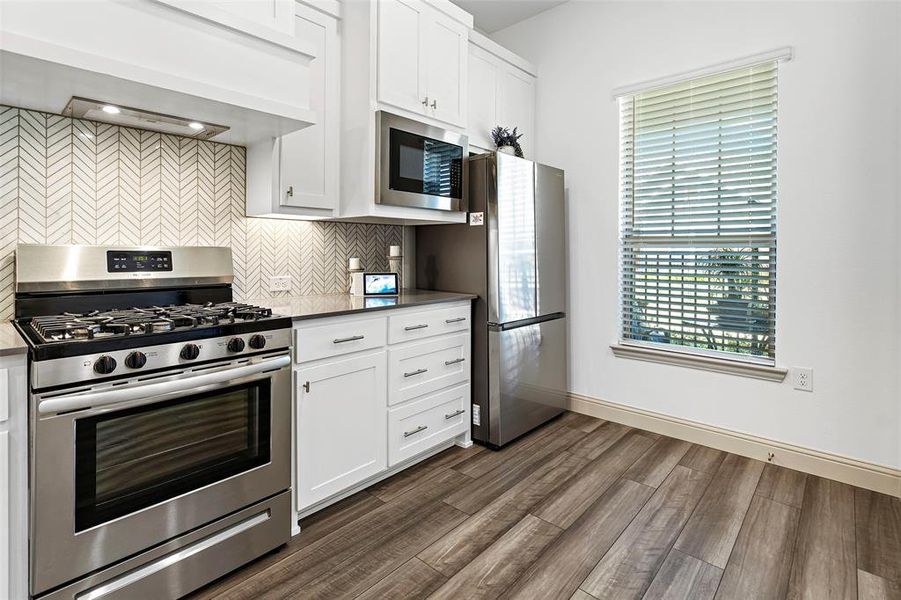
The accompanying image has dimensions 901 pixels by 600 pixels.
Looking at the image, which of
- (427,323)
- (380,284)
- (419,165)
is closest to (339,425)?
(427,323)

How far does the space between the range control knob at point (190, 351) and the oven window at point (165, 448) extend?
15 cm

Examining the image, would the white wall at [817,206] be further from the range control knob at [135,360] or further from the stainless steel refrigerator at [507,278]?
the range control knob at [135,360]

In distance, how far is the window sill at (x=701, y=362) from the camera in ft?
9.01

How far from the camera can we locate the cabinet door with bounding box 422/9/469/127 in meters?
2.72

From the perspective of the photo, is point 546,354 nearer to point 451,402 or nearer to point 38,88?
point 451,402

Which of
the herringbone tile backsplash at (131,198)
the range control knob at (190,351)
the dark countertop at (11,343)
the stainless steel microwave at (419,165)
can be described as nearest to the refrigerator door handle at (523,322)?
the stainless steel microwave at (419,165)

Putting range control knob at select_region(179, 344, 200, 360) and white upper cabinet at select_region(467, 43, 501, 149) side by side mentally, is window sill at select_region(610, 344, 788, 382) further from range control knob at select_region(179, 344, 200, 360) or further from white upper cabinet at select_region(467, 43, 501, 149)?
range control knob at select_region(179, 344, 200, 360)

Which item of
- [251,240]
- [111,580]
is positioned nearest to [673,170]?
[251,240]

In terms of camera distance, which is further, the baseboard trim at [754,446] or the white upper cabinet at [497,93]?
the white upper cabinet at [497,93]

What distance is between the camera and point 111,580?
1.48 m

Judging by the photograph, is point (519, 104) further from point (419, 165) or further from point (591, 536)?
point (591, 536)

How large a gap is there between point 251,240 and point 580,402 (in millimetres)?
2421

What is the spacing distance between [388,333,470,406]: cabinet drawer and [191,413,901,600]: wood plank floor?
1.44 feet

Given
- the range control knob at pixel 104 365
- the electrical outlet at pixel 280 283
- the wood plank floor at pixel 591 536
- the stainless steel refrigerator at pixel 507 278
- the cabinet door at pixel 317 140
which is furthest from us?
the stainless steel refrigerator at pixel 507 278
